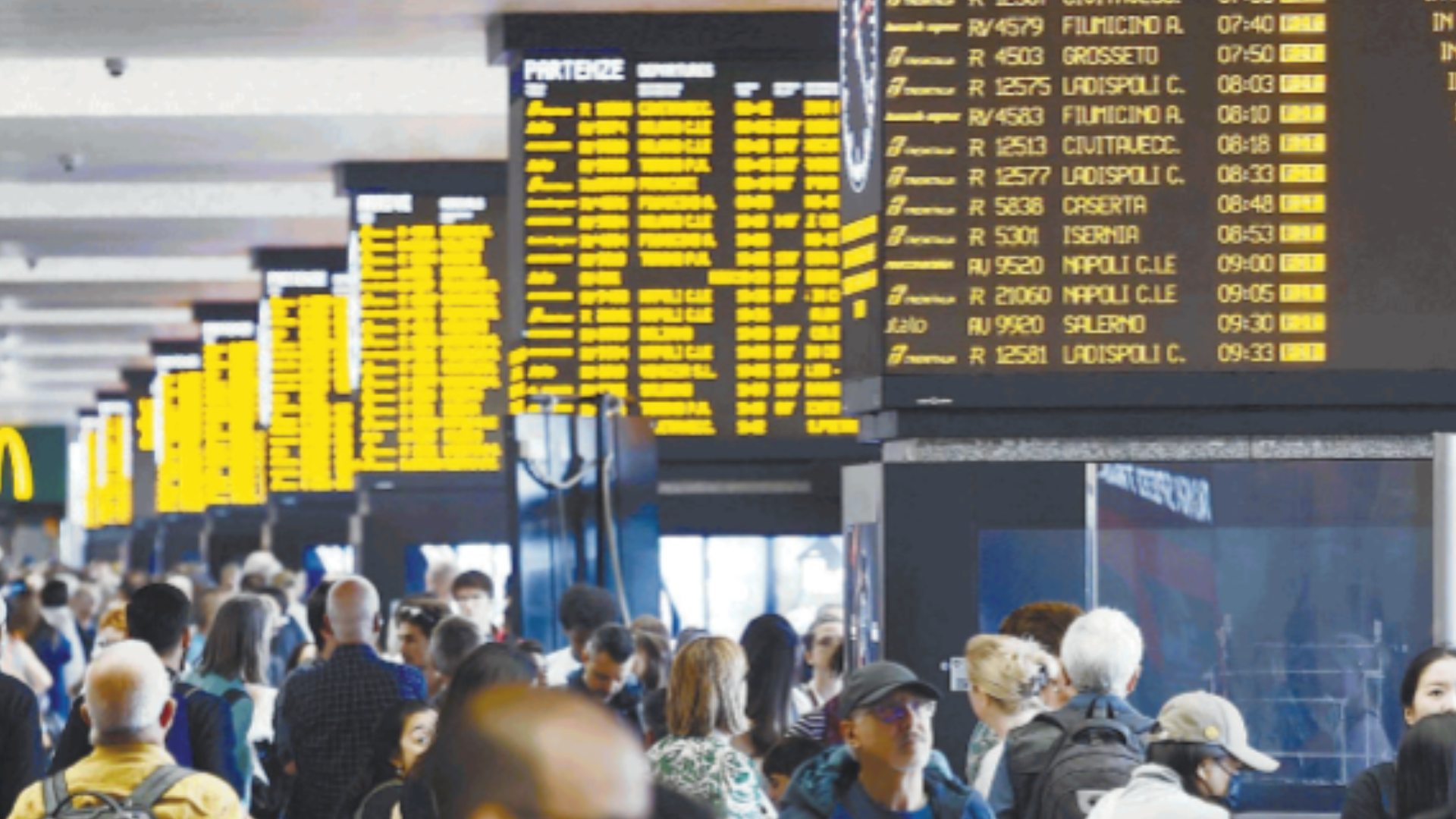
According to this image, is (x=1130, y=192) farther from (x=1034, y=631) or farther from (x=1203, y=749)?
(x=1203, y=749)

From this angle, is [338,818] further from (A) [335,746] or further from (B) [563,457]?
(B) [563,457]

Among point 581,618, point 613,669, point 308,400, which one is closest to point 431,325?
point 308,400

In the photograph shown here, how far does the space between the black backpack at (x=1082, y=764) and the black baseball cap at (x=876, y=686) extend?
0.43 metres

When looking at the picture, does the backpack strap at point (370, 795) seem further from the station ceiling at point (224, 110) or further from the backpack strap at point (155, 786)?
the station ceiling at point (224, 110)

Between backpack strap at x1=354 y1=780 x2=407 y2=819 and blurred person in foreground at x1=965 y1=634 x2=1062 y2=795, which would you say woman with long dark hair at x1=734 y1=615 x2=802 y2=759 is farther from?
backpack strap at x1=354 y1=780 x2=407 y2=819

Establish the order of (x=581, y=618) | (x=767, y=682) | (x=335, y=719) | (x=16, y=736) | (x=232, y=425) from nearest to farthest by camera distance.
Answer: (x=16, y=736) → (x=335, y=719) → (x=767, y=682) → (x=581, y=618) → (x=232, y=425)

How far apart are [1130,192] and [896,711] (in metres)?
3.37

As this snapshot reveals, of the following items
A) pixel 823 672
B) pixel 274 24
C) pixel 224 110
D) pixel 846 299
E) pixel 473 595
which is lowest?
pixel 823 672

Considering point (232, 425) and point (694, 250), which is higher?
point (694, 250)

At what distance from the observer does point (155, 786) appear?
5.66 m

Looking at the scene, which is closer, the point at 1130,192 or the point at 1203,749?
the point at 1203,749

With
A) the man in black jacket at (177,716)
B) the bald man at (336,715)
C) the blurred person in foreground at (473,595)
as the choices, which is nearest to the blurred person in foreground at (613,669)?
the bald man at (336,715)

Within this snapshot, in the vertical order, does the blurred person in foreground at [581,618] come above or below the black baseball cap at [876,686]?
below

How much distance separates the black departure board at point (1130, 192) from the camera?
853 centimetres
